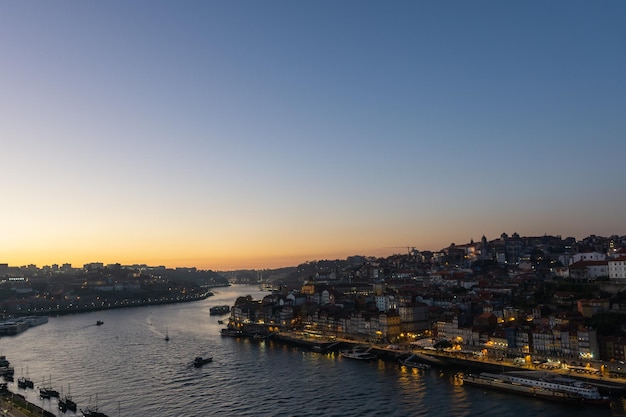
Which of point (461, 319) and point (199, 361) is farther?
point (461, 319)

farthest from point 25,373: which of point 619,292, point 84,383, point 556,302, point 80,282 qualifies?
point 80,282

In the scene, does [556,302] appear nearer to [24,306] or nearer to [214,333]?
[214,333]

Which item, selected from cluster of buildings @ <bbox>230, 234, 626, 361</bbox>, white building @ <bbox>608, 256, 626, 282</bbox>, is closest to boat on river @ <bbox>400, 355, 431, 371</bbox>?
cluster of buildings @ <bbox>230, 234, 626, 361</bbox>

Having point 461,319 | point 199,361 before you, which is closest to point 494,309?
point 461,319

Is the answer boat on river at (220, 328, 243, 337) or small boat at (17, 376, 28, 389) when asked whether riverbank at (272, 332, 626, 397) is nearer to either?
boat on river at (220, 328, 243, 337)

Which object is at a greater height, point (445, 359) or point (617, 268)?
point (617, 268)

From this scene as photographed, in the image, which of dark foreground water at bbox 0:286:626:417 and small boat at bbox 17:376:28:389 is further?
small boat at bbox 17:376:28:389

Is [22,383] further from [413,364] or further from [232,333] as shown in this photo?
[232,333]
